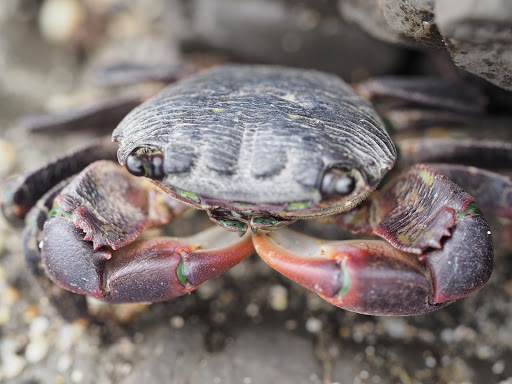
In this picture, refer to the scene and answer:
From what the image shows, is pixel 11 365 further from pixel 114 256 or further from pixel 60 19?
pixel 60 19

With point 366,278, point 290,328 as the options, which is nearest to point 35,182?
point 290,328

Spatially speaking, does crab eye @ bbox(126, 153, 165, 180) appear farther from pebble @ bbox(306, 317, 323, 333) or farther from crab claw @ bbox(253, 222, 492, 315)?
pebble @ bbox(306, 317, 323, 333)

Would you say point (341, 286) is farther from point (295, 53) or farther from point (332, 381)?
point (295, 53)

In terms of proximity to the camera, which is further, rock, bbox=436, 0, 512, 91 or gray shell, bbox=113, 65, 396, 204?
gray shell, bbox=113, 65, 396, 204

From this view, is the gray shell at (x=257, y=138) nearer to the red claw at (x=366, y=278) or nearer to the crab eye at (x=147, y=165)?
the crab eye at (x=147, y=165)

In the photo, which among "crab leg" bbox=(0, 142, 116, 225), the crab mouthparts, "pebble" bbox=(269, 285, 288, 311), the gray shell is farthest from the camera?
"pebble" bbox=(269, 285, 288, 311)

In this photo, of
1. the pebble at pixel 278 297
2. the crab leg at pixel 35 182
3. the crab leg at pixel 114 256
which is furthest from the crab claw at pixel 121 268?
the pebble at pixel 278 297

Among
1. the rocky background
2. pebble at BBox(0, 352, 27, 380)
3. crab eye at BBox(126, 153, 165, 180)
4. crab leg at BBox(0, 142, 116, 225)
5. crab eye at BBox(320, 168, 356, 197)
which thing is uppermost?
crab eye at BBox(320, 168, 356, 197)

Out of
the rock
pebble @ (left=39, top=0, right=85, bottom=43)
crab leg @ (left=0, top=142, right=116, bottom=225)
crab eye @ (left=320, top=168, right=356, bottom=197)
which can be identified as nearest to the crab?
crab eye @ (left=320, top=168, right=356, bottom=197)

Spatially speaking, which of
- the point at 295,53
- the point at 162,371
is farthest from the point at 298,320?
the point at 295,53
